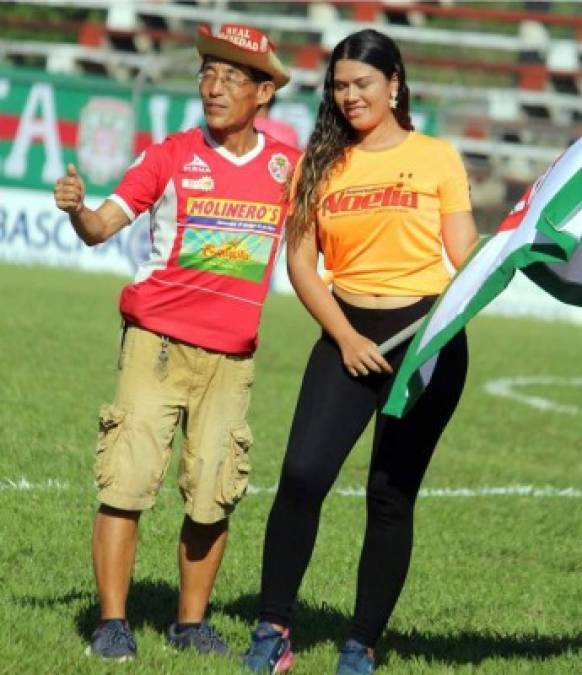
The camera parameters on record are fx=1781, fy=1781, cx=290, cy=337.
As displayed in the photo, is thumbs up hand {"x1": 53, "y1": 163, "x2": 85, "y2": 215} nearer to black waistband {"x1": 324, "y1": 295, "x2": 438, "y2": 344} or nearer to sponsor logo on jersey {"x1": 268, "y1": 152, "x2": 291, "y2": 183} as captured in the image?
sponsor logo on jersey {"x1": 268, "y1": 152, "x2": 291, "y2": 183}

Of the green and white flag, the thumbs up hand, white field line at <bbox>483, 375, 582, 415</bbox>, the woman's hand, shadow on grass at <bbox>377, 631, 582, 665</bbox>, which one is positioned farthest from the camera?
white field line at <bbox>483, 375, 582, 415</bbox>

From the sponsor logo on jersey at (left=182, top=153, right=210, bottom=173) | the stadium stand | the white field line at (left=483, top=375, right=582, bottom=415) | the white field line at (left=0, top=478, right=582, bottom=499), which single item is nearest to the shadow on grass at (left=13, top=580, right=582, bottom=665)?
the sponsor logo on jersey at (left=182, top=153, right=210, bottom=173)

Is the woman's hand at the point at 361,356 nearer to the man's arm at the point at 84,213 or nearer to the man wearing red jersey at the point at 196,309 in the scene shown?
the man wearing red jersey at the point at 196,309

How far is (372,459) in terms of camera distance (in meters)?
5.50

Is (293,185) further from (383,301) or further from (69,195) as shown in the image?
(69,195)

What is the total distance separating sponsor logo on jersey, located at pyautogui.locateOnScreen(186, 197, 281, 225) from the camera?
557cm

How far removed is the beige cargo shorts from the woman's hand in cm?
45

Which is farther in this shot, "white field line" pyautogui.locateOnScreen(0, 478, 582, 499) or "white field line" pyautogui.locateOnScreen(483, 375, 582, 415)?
"white field line" pyautogui.locateOnScreen(483, 375, 582, 415)

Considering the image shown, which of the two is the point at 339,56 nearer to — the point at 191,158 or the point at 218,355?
the point at 191,158

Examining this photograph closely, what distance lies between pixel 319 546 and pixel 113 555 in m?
2.32

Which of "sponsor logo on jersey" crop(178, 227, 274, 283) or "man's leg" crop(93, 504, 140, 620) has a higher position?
"sponsor logo on jersey" crop(178, 227, 274, 283)

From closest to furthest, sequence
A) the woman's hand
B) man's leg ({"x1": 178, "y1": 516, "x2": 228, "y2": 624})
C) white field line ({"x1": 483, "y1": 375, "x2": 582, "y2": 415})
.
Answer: the woman's hand, man's leg ({"x1": 178, "y1": 516, "x2": 228, "y2": 624}), white field line ({"x1": 483, "y1": 375, "x2": 582, "y2": 415})

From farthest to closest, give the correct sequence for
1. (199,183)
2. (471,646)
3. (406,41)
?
(406,41)
(471,646)
(199,183)

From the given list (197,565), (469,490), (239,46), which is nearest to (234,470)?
(197,565)
